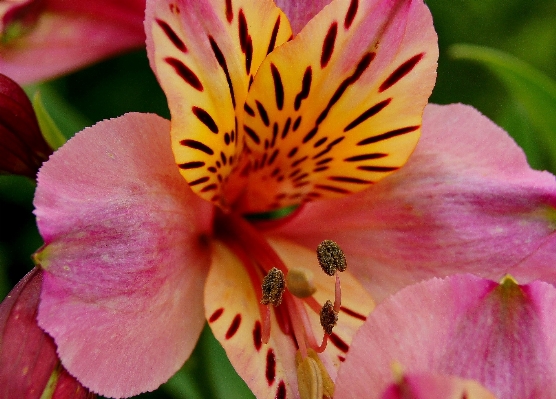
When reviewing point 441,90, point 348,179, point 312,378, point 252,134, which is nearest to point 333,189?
point 348,179

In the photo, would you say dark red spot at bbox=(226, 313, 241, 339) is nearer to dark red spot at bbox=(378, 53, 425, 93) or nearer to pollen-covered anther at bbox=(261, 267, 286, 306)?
pollen-covered anther at bbox=(261, 267, 286, 306)

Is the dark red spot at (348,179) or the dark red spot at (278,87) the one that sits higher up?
the dark red spot at (278,87)

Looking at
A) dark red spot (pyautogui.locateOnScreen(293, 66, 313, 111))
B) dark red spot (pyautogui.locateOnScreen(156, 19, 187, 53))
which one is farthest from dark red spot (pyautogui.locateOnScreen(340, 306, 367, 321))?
dark red spot (pyautogui.locateOnScreen(156, 19, 187, 53))

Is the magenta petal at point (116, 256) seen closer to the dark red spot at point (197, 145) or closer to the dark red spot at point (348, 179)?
the dark red spot at point (197, 145)

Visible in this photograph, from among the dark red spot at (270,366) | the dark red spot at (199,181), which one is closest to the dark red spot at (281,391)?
the dark red spot at (270,366)

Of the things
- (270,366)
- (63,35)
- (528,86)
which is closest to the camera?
(270,366)

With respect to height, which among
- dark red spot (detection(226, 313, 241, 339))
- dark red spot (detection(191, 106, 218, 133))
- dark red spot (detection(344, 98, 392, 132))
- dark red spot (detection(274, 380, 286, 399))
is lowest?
dark red spot (detection(274, 380, 286, 399))

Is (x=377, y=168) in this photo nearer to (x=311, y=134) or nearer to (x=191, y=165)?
(x=311, y=134)
